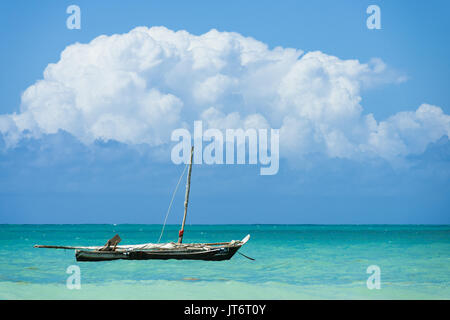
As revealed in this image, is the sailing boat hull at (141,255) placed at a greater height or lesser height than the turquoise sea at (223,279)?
greater

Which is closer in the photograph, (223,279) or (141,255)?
(223,279)

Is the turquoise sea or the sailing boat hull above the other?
the sailing boat hull

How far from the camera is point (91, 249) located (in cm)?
3167

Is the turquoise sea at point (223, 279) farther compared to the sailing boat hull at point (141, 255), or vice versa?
the sailing boat hull at point (141, 255)

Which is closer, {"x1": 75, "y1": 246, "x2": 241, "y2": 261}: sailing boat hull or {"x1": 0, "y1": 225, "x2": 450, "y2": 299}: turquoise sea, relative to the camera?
{"x1": 0, "y1": 225, "x2": 450, "y2": 299}: turquoise sea
